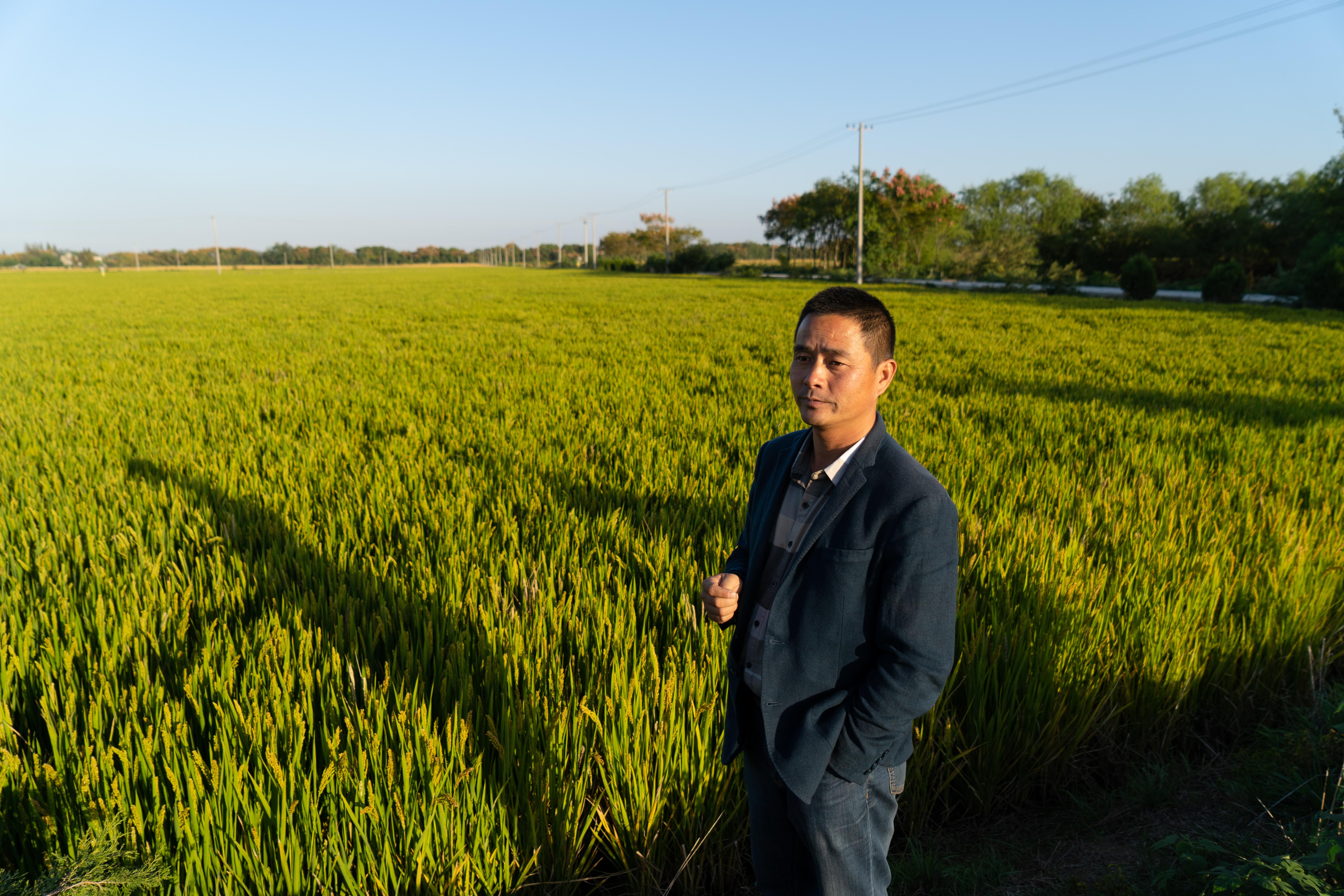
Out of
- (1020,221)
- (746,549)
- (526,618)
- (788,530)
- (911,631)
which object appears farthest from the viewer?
(1020,221)

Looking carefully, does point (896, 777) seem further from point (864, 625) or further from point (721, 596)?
point (721, 596)

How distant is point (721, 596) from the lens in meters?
1.17

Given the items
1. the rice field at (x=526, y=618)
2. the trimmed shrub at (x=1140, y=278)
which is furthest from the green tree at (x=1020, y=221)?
the rice field at (x=526, y=618)

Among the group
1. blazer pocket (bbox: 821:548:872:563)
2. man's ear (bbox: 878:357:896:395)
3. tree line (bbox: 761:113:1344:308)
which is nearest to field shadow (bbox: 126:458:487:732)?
blazer pocket (bbox: 821:548:872:563)

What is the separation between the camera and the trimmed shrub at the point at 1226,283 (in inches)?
752

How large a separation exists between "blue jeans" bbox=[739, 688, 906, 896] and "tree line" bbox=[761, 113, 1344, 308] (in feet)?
73.2

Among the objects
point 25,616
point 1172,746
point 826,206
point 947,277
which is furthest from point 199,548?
point 826,206

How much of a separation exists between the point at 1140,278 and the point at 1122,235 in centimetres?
1658

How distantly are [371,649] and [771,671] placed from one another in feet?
4.13

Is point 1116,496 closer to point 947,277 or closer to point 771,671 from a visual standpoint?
point 771,671

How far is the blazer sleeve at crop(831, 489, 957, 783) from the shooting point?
3.50 feet

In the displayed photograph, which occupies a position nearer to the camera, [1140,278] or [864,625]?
[864,625]

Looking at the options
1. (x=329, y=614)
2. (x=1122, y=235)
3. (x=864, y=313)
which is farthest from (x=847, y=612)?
(x=1122, y=235)

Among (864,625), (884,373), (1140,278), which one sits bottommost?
(864,625)
